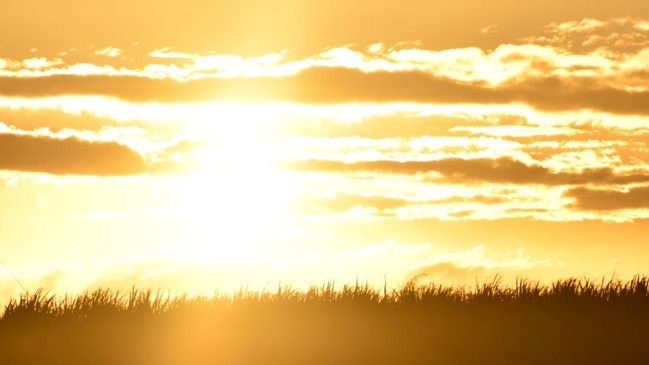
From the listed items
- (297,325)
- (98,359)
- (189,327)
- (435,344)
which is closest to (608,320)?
(435,344)

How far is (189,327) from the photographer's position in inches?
977

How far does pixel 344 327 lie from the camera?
81.9 feet

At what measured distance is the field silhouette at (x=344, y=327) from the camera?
23.3m

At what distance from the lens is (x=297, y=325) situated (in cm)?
2502

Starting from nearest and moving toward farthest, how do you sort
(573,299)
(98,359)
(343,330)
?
(98,359) → (343,330) → (573,299)

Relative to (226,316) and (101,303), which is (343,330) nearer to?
(226,316)

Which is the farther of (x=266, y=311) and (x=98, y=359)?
(x=266, y=311)

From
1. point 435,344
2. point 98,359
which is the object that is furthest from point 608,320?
point 98,359

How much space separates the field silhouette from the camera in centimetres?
2328

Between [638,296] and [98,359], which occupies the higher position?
[638,296]

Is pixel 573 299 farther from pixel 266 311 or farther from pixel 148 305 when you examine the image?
pixel 148 305

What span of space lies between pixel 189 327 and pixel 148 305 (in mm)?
1155

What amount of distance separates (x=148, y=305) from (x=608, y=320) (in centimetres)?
935

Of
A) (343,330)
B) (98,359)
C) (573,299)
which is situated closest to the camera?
A: (98,359)
